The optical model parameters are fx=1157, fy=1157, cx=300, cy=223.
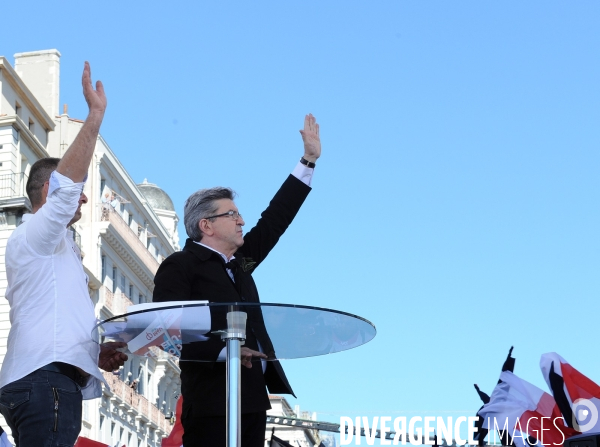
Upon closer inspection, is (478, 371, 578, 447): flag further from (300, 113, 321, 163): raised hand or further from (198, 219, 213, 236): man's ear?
(198, 219, 213, 236): man's ear

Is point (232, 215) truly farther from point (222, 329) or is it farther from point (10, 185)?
point (10, 185)

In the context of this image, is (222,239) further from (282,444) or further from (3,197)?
(3,197)

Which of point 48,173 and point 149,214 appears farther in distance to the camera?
point 149,214

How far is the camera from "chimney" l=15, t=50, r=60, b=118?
43344mm

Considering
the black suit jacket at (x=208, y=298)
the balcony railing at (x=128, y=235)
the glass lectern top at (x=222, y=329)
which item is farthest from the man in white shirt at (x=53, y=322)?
the balcony railing at (x=128, y=235)

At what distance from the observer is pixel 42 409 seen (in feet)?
14.8

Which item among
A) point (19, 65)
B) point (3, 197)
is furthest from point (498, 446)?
point (19, 65)

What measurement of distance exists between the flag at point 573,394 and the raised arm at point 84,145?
3.09 meters

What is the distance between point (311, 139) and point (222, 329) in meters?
2.63

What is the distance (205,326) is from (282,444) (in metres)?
5.91

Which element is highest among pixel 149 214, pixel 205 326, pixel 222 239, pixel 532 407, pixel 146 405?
pixel 149 214

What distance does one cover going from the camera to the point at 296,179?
6367mm

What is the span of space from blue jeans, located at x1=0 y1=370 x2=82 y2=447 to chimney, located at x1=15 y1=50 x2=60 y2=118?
39.6 meters

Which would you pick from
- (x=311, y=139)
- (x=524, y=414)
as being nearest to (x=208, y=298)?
(x=311, y=139)
